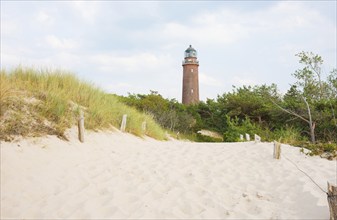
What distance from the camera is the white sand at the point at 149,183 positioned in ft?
14.7

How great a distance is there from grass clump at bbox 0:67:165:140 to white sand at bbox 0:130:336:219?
445 millimetres

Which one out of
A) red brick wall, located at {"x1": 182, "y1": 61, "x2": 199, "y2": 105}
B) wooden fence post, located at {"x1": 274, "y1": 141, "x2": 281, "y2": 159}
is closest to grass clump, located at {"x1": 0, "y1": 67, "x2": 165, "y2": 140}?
wooden fence post, located at {"x1": 274, "y1": 141, "x2": 281, "y2": 159}

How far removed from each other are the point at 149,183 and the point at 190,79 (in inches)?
1166

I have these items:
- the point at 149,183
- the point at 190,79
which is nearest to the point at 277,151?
the point at 149,183

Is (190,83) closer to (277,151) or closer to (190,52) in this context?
(190,52)

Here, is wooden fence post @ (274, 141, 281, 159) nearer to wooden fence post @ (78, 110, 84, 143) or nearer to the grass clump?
wooden fence post @ (78, 110, 84, 143)

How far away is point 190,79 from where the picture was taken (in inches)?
1364

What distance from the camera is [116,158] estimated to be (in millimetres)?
6969

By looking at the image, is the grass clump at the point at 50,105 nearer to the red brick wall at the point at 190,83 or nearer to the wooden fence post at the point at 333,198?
the wooden fence post at the point at 333,198

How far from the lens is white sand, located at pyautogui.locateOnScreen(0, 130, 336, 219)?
4.48m

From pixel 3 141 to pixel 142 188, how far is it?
2.88m

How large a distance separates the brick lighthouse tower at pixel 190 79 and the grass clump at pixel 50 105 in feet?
77.2

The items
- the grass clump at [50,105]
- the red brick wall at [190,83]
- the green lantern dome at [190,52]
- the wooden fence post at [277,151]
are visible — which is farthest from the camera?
the green lantern dome at [190,52]

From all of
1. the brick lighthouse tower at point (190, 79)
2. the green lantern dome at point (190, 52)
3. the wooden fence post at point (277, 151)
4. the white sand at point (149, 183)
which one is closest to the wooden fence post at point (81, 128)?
the white sand at point (149, 183)
